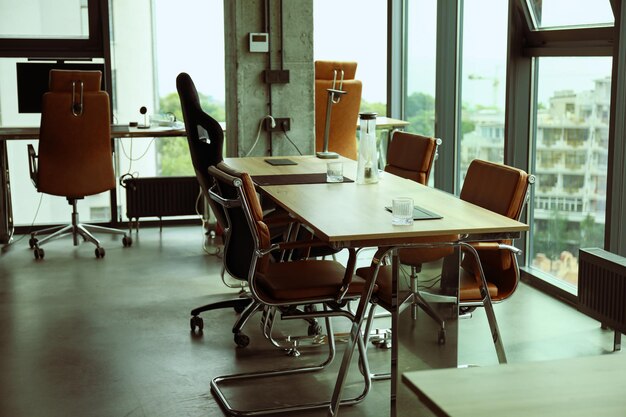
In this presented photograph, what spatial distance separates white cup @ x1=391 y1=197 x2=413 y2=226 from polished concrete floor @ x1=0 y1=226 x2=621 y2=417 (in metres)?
0.74

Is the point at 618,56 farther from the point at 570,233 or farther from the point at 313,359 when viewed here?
the point at 313,359

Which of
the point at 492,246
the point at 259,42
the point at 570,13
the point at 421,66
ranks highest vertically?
the point at 570,13

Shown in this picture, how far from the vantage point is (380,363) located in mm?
4414

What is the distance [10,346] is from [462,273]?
7.93ft

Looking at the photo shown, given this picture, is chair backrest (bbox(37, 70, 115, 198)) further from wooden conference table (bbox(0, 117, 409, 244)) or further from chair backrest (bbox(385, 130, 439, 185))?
chair backrest (bbox(385, 130, 439, 185))

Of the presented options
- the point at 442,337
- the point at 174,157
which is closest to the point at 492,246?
the point at 442,337

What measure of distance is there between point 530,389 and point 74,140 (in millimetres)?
5553

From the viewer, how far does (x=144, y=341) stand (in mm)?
4824

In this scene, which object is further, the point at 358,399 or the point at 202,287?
the point at 202,287

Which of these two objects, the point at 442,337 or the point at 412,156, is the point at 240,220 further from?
the point at 412,156

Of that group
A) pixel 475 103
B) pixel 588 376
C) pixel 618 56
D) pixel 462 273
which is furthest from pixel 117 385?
pixel 475 103

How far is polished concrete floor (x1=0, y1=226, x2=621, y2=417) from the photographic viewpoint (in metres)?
4.01

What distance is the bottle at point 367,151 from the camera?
449cm

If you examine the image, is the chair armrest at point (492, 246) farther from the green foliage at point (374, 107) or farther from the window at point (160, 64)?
the green foliage at point (374, 107)
